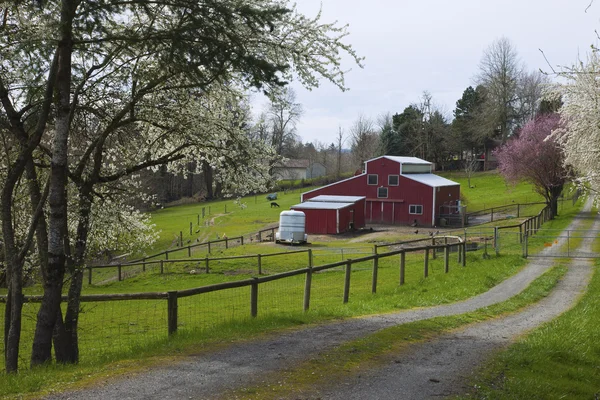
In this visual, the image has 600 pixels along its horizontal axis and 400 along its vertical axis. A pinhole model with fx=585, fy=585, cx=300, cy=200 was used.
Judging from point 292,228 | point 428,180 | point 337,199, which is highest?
point 428,180

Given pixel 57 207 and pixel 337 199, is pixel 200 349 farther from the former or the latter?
pixel 337 199

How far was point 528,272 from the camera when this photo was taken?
19.9 m

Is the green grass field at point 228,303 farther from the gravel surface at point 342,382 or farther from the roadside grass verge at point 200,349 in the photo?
the gravel surface at point 342,382

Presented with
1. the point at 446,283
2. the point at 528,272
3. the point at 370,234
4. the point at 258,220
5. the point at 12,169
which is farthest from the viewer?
the point at 258,220

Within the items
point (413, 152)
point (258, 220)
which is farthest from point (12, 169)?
point (413, 152)

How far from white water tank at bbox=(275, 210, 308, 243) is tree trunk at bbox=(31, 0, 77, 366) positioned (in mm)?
31390

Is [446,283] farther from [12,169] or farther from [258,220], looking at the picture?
[258,220]

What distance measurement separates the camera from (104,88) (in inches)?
395

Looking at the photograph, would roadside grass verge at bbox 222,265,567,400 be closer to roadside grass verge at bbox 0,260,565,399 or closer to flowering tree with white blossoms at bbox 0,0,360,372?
roadside grass verge at bbox 0,260,565,399

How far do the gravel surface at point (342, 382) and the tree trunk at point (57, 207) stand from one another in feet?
9.29

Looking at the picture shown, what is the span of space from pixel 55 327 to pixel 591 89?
653 inches

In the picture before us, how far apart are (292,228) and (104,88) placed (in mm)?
30915

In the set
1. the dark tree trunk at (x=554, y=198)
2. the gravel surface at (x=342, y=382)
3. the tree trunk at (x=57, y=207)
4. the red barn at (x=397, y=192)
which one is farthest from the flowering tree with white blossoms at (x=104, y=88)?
the red barn at (x=397, y=192)

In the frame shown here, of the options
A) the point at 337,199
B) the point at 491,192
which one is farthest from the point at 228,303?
the point at 491,192
